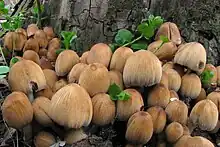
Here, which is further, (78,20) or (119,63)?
(78,20)

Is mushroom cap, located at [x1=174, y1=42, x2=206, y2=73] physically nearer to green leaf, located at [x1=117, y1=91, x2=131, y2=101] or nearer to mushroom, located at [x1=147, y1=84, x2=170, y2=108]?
mushroom, located at [x1=147, y1=84, x2=170, y2=108]

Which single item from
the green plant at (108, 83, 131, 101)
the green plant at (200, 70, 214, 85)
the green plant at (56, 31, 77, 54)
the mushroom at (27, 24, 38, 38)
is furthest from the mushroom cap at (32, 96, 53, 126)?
the green plant at (200, 70, 214, 85)

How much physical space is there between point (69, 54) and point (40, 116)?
38cm

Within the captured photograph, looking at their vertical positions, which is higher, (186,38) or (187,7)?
(187,7)

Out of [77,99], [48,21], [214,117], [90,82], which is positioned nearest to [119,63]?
[90,82]

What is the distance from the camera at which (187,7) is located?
85.1 inches

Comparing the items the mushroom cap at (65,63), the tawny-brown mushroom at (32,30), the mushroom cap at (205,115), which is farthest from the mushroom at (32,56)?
the mushroom cap at (205,115)

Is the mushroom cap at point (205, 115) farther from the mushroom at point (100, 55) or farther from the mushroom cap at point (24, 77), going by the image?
the mushroom cap at point (24, 77)

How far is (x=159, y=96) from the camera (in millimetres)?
1718

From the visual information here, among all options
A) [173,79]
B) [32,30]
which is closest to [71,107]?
[173,79]

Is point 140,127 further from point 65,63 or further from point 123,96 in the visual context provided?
point 65,63

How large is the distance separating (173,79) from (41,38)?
815mm

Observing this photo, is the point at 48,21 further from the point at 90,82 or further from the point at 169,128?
the point at 169,128

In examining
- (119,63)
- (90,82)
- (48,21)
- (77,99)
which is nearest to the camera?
(77,99)
